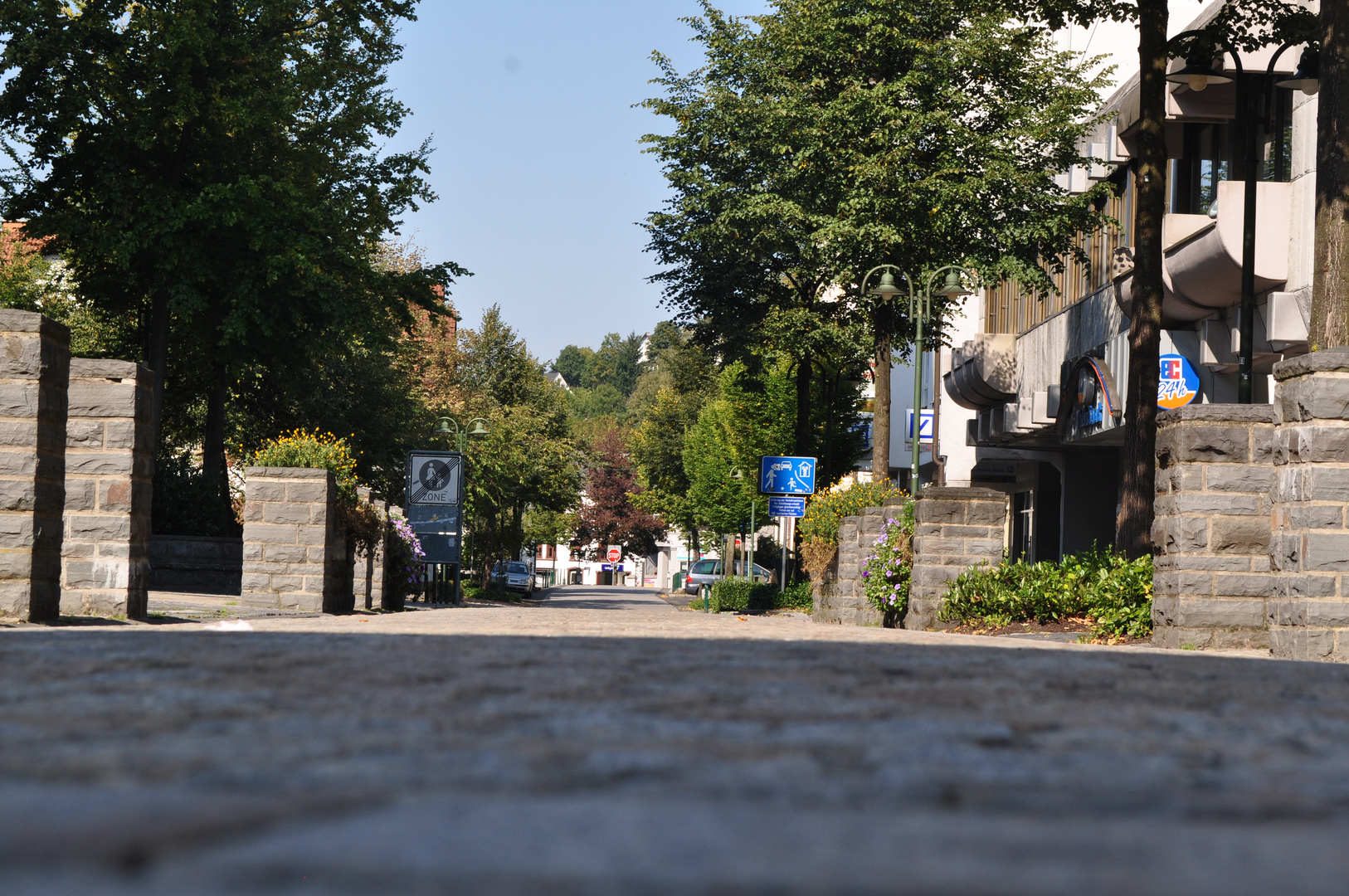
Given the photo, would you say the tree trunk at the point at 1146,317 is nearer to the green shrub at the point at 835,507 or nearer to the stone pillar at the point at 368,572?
the green shrub at the point at 835,507

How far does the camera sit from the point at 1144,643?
1245 cm

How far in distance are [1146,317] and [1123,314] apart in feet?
35.4

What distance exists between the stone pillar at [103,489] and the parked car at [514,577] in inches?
1750

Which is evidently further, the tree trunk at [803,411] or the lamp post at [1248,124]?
the tree trunk at [803,411]

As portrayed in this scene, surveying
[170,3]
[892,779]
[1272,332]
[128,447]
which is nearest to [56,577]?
[128,447]

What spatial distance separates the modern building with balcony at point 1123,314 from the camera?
1967cm

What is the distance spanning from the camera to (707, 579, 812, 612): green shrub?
35719mm

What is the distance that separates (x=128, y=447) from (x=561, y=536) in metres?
81.4

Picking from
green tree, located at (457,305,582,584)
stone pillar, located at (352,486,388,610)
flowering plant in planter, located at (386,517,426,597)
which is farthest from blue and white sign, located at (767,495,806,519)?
green tree, located at (457,305,582,584)

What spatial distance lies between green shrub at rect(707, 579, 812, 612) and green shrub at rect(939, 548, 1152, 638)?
18859mm

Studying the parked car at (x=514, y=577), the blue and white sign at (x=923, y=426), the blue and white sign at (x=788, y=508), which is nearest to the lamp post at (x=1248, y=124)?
the blue and white sign at (x=788, y=508)

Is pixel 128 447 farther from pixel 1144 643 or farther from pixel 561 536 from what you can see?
pixel 561 536

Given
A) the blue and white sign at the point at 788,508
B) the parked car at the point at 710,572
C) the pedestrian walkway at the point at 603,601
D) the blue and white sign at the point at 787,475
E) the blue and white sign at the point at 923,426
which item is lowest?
the pedestrian walkway at the point at 603,601

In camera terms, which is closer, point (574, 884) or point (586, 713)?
point (574, 884)
